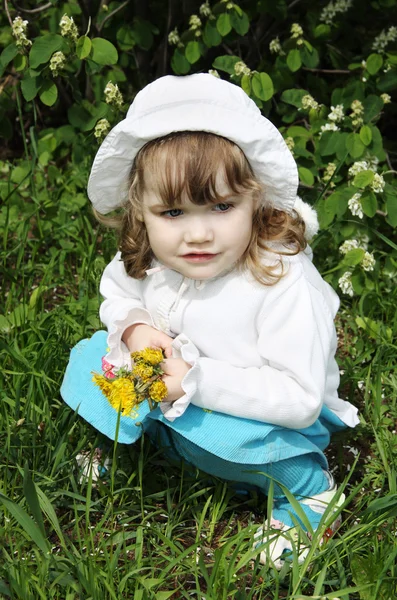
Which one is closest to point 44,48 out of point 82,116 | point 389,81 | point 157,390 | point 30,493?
point 82,116

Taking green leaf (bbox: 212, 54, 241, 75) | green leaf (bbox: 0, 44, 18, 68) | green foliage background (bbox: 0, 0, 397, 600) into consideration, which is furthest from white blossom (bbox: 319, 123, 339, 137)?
green leaf (bbox: 0, 44, 18, 68)

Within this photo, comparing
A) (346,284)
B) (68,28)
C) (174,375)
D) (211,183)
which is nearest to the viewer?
(211,183)

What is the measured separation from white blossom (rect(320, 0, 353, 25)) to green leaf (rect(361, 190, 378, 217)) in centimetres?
85

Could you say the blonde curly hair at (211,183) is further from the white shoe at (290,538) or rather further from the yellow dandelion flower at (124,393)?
the white shoe at (290,538)

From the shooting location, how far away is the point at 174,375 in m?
1.92

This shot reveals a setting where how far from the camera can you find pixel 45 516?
2.07m

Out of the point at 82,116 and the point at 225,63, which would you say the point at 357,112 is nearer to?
the point at 225,63

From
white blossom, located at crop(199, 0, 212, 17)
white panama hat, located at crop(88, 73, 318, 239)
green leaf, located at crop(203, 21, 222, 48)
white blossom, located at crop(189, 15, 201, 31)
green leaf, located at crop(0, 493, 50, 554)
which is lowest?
green leaf, located at crop(0, 493, 50, 554)

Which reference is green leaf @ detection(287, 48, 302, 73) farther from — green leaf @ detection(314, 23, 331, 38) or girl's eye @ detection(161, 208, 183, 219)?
girl's eye @ detection(161, 208, 183, 219)

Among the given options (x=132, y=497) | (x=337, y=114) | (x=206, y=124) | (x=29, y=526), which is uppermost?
(x=206, y=124)

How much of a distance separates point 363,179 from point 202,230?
93 centimetres

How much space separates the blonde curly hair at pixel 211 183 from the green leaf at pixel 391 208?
70 centimetres

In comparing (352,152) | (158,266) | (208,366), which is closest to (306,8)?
(352,152)

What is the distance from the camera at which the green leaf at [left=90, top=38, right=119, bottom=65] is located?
2.63 metres
